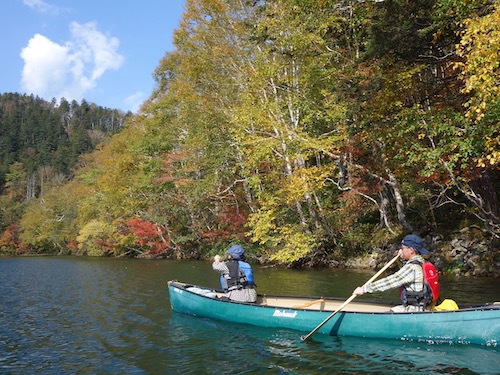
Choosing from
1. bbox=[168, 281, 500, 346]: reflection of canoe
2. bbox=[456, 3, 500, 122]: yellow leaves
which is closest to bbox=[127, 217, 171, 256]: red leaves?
bbox=[168, 281, 500, 346]: reflection of canoe

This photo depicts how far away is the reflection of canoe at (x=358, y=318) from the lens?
730 cm

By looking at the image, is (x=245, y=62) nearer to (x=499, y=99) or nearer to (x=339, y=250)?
(x=339, y=250)

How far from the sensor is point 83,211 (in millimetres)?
44562

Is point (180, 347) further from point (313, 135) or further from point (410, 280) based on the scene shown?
point (313, 135)

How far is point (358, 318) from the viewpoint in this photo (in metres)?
8.19

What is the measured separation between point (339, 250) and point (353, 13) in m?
11.2

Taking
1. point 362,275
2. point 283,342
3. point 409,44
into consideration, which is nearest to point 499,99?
point 409,44

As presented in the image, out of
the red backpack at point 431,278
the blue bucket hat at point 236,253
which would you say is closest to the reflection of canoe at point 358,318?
the red backpack at point 431,278

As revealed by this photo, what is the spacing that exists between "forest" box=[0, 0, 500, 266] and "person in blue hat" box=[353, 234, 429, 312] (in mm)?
3280

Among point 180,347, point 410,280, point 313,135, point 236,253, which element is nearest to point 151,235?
point 313,135

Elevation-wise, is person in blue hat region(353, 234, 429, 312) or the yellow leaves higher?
the yellow leaves

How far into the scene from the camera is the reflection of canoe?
730 centimetres

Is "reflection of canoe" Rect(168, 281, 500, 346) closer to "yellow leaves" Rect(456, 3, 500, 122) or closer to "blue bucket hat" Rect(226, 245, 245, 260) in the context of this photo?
"blue bucket hat" Rect(226, 245, 245, 260)

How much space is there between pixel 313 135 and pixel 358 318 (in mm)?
12559
